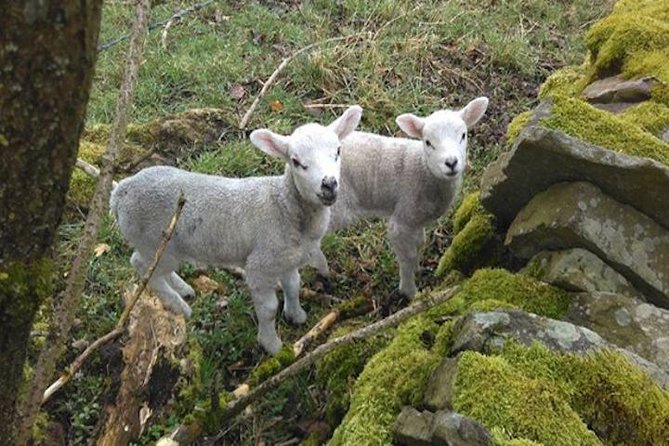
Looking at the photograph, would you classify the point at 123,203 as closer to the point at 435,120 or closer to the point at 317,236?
the point at 317,236

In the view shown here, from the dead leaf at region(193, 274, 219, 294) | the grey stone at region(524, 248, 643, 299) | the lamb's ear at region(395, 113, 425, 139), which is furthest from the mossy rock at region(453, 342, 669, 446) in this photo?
the dead leaf at region(193, 274, 219, 294)

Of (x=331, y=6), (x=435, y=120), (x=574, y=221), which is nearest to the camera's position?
(x=574, y=221)

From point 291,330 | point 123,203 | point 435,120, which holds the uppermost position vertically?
point 435,120

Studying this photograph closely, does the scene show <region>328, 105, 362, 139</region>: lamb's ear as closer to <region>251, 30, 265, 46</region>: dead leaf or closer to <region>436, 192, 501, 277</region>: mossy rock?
<region>436, 192, 501, 277</region>: mossy rock

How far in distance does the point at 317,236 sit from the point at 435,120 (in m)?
1.16

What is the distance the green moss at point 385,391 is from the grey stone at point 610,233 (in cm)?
94

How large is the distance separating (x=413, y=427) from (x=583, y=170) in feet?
5.59

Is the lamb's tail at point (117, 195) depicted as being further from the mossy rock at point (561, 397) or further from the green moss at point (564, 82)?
the green moss at point (564, 82)

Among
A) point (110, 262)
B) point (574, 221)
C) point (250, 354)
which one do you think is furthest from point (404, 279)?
point (110, 262)

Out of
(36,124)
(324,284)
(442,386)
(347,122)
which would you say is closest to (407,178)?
(347,122)

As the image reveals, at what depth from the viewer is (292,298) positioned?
16.3 ft

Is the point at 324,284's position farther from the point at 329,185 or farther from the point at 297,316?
the point at 329,185

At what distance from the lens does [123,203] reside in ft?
15.1

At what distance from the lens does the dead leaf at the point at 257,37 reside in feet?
28.0
